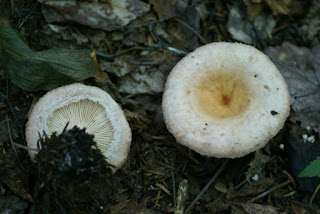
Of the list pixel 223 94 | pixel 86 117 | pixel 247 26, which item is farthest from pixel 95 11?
pixel 247 26

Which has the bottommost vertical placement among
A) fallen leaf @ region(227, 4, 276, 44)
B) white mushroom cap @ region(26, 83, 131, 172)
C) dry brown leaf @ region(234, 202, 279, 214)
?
dry brown leaf @ region(234, 202, 279, 214)

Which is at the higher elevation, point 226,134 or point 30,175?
point 226,134

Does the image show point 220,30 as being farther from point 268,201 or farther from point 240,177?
point 268,201

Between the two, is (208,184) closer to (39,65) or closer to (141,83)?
(141,83)

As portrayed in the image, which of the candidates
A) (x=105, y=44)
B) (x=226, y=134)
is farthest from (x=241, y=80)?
(x=105, y=44)

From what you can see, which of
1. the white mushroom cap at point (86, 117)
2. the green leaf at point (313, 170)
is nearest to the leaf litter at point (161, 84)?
the white mushroom cap at point (86, 117)

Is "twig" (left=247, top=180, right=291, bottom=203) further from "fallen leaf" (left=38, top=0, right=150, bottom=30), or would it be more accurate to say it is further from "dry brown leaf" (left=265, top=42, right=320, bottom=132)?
"fallen leaf" (left=38, top=0, right=150, bottom=30)

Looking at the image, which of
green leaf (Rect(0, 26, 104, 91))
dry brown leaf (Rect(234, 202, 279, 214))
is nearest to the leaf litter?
dry brown leaf (Rect(234, 202, 279, 214))
